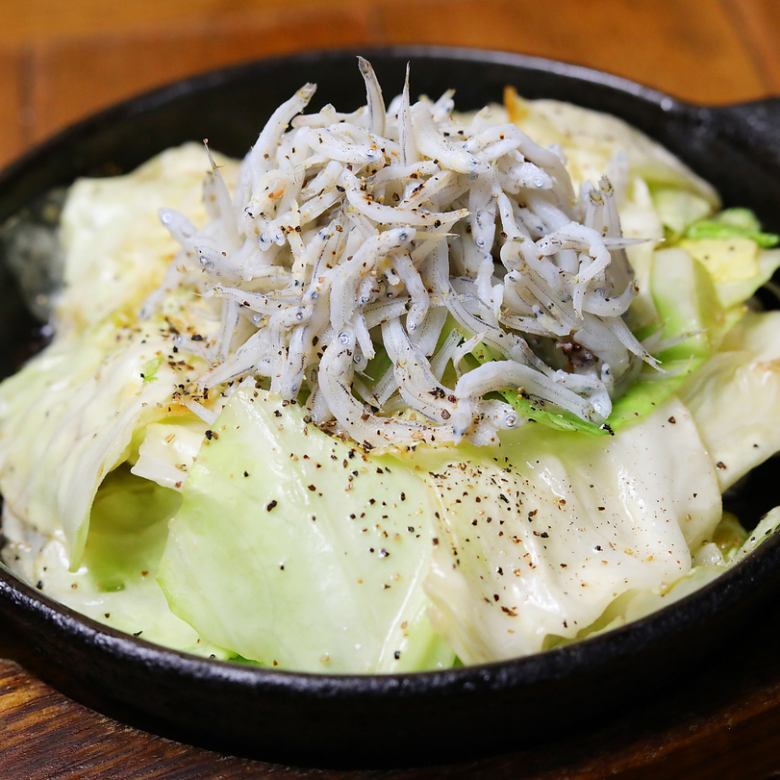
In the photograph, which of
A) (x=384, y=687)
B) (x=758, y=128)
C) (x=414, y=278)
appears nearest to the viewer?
(x=384, y=687)

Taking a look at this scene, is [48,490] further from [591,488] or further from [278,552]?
[591,488]

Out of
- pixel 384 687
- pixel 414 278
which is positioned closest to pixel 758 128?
pixel 414 278

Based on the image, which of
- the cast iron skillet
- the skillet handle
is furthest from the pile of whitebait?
the skillet handle

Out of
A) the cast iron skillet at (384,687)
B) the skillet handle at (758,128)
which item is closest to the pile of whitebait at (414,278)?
the cast iron skillet at (384,687)

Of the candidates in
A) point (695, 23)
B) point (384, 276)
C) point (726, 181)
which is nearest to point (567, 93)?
point (726, 181)

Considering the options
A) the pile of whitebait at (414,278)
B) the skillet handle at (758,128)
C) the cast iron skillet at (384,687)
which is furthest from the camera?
the skillet handle at (758,128)

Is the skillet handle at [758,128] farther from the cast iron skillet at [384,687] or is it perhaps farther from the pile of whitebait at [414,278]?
the cast iron skillet at [384,687]

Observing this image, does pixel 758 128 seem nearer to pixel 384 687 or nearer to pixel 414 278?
pixel 414 278
